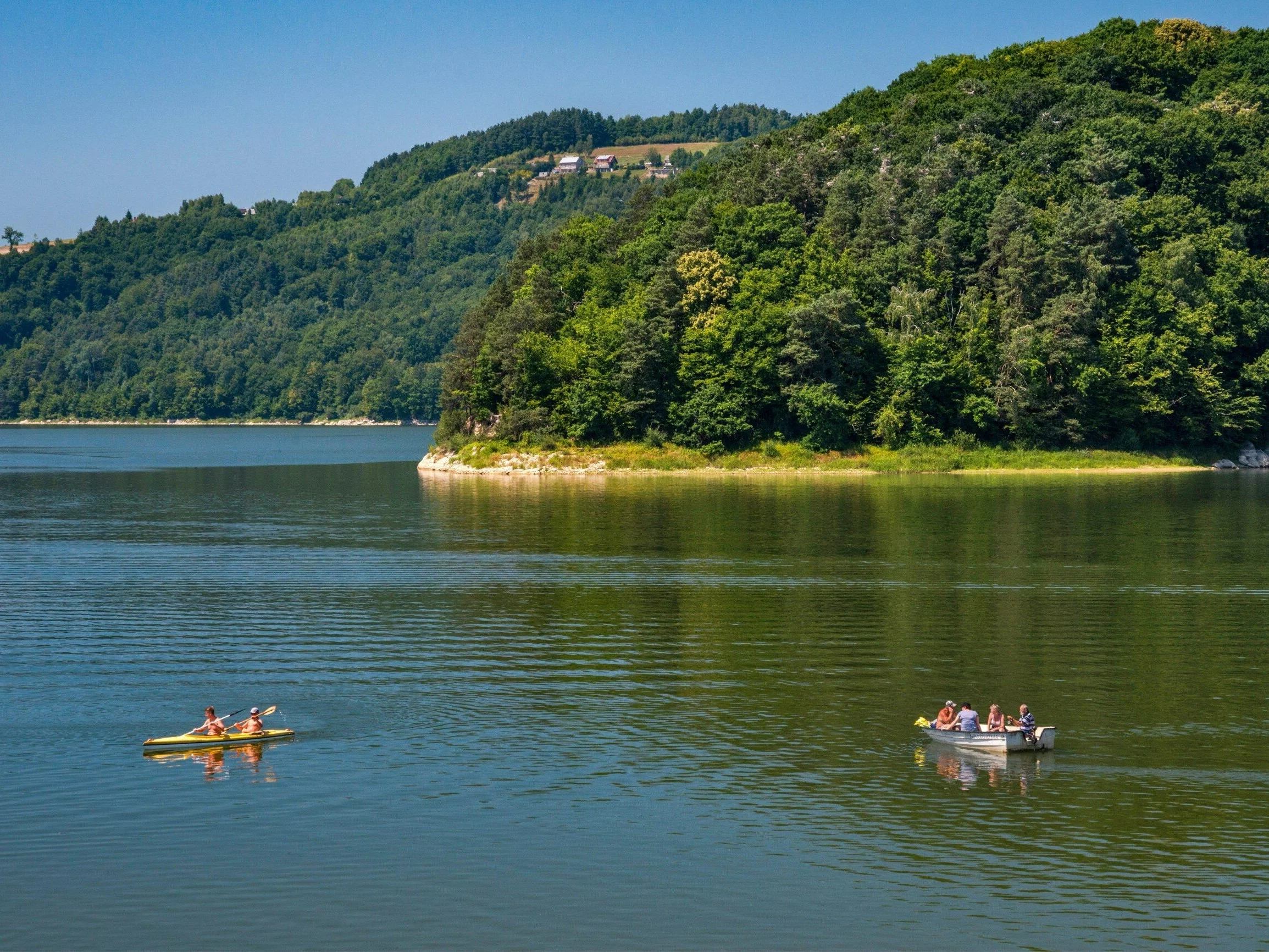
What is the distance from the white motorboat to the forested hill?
105 metres

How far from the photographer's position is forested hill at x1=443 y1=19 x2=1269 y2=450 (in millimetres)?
143375

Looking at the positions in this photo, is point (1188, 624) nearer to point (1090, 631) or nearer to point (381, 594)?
point (1090, 631)

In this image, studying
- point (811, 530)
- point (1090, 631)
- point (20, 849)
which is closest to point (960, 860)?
point (20, 849)

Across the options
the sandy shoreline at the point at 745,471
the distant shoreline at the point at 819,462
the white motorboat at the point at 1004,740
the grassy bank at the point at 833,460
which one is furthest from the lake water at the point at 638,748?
the grassy bank at the point at 833,460

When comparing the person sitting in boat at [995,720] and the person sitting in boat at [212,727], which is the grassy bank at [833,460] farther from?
the person sitting in boat at [212,727]

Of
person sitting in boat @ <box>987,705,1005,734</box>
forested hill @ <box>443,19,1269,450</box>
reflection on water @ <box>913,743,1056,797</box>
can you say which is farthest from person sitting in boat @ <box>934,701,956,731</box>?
forested hill @ <box>443,19,1269,450</box>

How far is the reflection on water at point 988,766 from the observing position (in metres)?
35.2

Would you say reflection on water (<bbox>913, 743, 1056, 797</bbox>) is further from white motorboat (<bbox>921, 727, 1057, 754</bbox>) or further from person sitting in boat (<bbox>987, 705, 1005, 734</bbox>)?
person sitting in boat (<bbox>987, 705, 1005, 734</bbox>)

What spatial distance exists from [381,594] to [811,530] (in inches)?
1344

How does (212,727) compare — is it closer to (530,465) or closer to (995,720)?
(995,720)

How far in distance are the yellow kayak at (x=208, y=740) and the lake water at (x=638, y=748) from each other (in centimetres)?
51

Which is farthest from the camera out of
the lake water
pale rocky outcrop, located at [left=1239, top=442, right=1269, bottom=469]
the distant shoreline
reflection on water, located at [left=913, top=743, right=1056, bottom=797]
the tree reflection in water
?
pale rocky outcrop, located at [left=1239, top=442, right=1269, bottom=469]

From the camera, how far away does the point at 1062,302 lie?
142m

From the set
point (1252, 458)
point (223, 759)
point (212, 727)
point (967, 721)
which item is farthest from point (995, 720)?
point (1252, 458)
